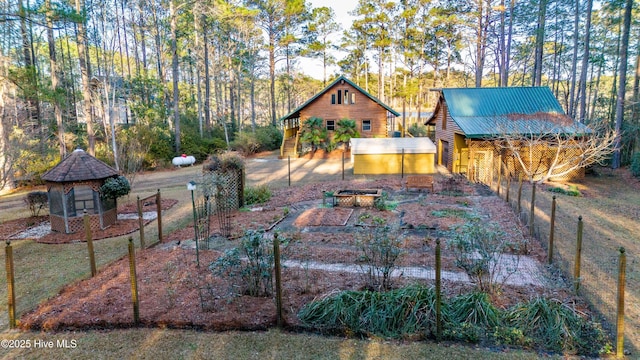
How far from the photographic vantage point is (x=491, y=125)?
18984 mm

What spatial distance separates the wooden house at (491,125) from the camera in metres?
17.4

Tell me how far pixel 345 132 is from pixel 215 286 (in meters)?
22.5

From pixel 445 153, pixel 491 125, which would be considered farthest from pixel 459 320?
pixel 445 153

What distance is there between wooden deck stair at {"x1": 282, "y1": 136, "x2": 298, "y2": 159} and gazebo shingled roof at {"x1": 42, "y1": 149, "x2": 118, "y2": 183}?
17994 millimetres

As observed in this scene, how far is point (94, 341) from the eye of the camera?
4.98m

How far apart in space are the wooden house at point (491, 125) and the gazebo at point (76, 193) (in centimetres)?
1441

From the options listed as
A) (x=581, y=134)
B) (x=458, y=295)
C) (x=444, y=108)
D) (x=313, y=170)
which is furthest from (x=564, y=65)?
(x=458, y=295)

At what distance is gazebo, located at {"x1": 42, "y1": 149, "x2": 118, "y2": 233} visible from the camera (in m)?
10.4

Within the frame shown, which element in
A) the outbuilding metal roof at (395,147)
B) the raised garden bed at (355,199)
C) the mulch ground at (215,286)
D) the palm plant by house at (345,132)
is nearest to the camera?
the mulch ground at (215,286)

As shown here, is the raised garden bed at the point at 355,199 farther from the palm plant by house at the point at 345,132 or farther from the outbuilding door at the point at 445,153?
the palm plant by house at the point at 345,132

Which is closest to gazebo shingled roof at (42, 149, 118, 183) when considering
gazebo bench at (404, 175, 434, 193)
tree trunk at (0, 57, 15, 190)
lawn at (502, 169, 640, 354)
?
tree trunk at (0, 57, 15, 190)

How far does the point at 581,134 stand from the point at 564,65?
27.8 meters

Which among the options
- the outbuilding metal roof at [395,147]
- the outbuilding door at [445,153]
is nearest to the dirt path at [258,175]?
the outbuilding metal roof at [395,147]

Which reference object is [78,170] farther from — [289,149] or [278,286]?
[289,149]
